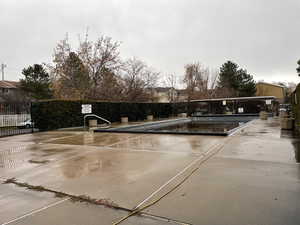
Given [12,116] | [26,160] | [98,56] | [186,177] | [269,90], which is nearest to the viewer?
[186,177]

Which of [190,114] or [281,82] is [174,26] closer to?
[190,114]

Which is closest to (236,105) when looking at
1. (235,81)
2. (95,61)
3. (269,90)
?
(235,81)

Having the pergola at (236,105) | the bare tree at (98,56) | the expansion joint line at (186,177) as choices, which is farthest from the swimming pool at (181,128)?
the bare tree at (98,56)

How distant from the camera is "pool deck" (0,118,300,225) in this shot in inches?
94.1

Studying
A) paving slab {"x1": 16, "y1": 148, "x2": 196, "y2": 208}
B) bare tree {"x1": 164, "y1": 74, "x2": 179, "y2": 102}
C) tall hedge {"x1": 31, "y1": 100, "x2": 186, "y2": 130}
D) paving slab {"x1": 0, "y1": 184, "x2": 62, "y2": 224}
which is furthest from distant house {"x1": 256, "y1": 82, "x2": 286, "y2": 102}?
paving slab {"x1": 0, "y1": 184, "x2": 62, "y2": 224}

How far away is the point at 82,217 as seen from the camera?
2.41m

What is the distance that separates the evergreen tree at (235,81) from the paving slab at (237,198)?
108 feet

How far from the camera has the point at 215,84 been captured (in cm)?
3722

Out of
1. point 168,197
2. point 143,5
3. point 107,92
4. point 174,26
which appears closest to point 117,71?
point 107,92

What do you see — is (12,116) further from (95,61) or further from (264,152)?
(264,152)

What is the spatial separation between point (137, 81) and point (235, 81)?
19258 mm

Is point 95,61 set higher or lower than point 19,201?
higher

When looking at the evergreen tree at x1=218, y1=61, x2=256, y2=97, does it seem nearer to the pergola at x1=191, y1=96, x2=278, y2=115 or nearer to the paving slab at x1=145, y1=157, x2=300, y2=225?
the pergola at x1=191, y1=96, x2=278, y2=115

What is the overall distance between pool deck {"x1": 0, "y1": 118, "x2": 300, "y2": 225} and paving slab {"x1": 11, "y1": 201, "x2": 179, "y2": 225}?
0.04 feet
